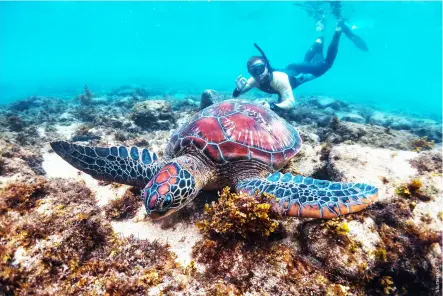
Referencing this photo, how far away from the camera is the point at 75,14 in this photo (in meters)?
69.4

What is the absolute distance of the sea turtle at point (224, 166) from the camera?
8.72ft

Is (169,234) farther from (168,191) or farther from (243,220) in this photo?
(243,220)

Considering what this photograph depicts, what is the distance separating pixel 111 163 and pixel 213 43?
11210 cm

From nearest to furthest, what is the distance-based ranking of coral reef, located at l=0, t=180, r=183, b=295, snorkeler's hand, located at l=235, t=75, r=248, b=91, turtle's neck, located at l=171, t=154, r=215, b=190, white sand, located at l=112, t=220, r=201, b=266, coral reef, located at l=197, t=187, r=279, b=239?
1. coral reef, located at l=0, t=180, r=183, b=295
2. coral reef, located at l=197, t=187, r=279, b=239
3. white sand, located at l=112, t=220, r=201, b=266
4. turtle's neck, located at l=171, t=154, r=215, b=190
5. snorkeler's hand, located at l=235, t=75, r=248, b=91

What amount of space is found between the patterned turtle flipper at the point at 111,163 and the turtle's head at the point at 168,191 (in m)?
0.65

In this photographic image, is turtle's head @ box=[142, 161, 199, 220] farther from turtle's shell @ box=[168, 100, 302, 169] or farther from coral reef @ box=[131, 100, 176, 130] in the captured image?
coral reef @ box=[131, 100, 176, 130]

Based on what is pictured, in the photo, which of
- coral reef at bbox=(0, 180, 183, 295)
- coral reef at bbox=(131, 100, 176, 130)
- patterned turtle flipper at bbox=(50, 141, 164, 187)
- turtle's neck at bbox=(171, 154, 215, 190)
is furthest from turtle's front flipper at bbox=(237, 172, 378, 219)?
coral reef at bbox=(131, 100, 176, 130)

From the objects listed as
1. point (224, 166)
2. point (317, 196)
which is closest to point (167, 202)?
point (224, 166)

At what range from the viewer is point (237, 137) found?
3.73 m

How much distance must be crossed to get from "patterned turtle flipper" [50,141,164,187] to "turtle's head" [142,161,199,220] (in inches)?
25.6

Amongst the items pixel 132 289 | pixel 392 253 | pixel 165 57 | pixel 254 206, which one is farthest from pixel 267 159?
pixel 165 57

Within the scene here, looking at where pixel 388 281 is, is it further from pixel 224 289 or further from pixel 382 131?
pixel 382 131

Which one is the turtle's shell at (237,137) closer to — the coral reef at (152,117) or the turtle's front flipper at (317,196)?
the turtle's front flipper at (317,196)

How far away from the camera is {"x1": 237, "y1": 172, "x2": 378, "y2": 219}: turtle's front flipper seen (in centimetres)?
249
